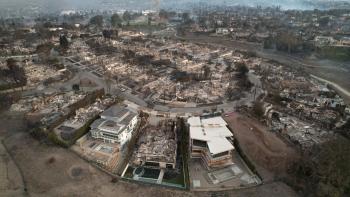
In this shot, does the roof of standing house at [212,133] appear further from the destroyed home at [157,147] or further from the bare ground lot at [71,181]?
the bare ground lot at [71,181]

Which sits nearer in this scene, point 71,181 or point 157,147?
point 71,181

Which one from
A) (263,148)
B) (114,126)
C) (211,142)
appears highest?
(114,126)

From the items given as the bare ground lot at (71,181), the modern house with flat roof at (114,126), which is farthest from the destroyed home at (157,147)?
the bare ground lot at (71,181)

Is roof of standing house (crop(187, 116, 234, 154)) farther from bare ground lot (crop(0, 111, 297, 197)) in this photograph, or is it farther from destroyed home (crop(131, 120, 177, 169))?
bare ground lot (crop(0, 111, 297, 197))

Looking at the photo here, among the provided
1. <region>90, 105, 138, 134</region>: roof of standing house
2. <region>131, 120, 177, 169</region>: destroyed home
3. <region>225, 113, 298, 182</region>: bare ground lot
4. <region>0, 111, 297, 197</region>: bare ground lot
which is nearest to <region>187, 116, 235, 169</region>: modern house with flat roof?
<region>225, 113, 298, 182</region>: bare ground lot

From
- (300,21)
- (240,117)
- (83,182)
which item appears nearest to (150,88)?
(240,117)

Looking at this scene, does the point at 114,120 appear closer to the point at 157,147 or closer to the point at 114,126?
the point at 114,126

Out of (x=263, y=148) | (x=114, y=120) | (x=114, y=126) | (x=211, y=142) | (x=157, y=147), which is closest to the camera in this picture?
(x=211, y=142)

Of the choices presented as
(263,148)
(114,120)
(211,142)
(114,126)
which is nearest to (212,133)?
(211,142)
